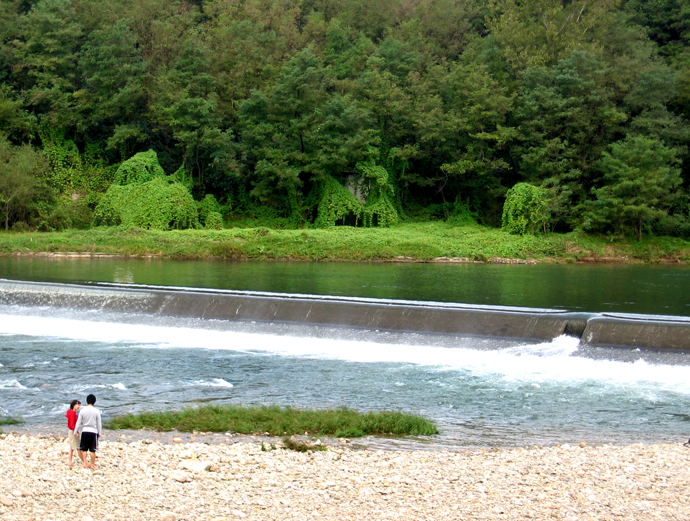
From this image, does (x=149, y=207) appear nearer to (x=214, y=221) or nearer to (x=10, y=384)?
(x=214, y=221)

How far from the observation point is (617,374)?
13.2m

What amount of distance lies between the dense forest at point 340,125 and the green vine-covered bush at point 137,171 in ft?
0.40

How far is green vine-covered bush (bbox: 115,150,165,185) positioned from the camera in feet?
145

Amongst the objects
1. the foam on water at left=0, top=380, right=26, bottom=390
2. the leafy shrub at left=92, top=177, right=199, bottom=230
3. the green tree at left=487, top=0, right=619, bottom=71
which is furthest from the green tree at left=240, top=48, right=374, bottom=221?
the foam on water at left=0, top=380, right=26, bottom=390

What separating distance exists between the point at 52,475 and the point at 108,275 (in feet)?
69.1

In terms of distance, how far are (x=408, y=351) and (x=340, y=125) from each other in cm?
2981

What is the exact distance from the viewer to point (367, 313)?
57.0 feet

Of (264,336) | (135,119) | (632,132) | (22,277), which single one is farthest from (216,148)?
(264,336)

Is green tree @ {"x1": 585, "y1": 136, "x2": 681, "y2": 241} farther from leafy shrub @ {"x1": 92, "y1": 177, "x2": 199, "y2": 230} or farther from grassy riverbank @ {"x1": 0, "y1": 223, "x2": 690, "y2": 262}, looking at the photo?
leafy shrub @ {"x1": 92, "y1": 177, "x2": 199, "y2": 230}

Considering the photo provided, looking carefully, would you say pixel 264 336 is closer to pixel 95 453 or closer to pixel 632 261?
pixel 95 453

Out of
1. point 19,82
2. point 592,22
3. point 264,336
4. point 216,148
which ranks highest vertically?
point 592,22

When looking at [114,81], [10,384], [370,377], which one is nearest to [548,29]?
[114,81]

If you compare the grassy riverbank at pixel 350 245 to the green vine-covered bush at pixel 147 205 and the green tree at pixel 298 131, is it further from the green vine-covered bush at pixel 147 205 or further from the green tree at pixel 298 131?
the green tree at pixel 298 131

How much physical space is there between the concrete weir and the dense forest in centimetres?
2146
